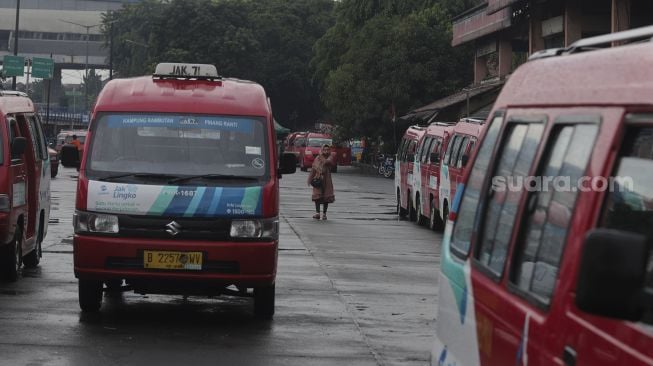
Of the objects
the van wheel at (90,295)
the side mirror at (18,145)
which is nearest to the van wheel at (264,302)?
the van wheel at (90,295)

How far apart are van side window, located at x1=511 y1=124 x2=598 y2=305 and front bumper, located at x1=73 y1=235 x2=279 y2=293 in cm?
656

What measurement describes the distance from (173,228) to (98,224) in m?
0.64

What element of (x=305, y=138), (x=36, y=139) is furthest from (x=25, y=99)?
(x=305, y=138)

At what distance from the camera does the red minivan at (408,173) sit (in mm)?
28312

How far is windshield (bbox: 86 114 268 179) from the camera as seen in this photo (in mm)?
11641

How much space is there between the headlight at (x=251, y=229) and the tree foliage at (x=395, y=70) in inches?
1762

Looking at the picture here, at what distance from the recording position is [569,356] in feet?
12.4

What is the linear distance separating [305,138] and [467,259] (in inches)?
2308

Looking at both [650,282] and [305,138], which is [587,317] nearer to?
[650,282]

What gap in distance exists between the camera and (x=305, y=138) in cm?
6406

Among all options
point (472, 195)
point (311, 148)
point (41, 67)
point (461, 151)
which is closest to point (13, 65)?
point (41, 67)

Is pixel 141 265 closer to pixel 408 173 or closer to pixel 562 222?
pixel 562 222

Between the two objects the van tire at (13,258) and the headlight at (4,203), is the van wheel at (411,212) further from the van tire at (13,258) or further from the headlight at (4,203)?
the headlight at (4,203)

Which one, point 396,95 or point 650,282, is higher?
point 396,95
